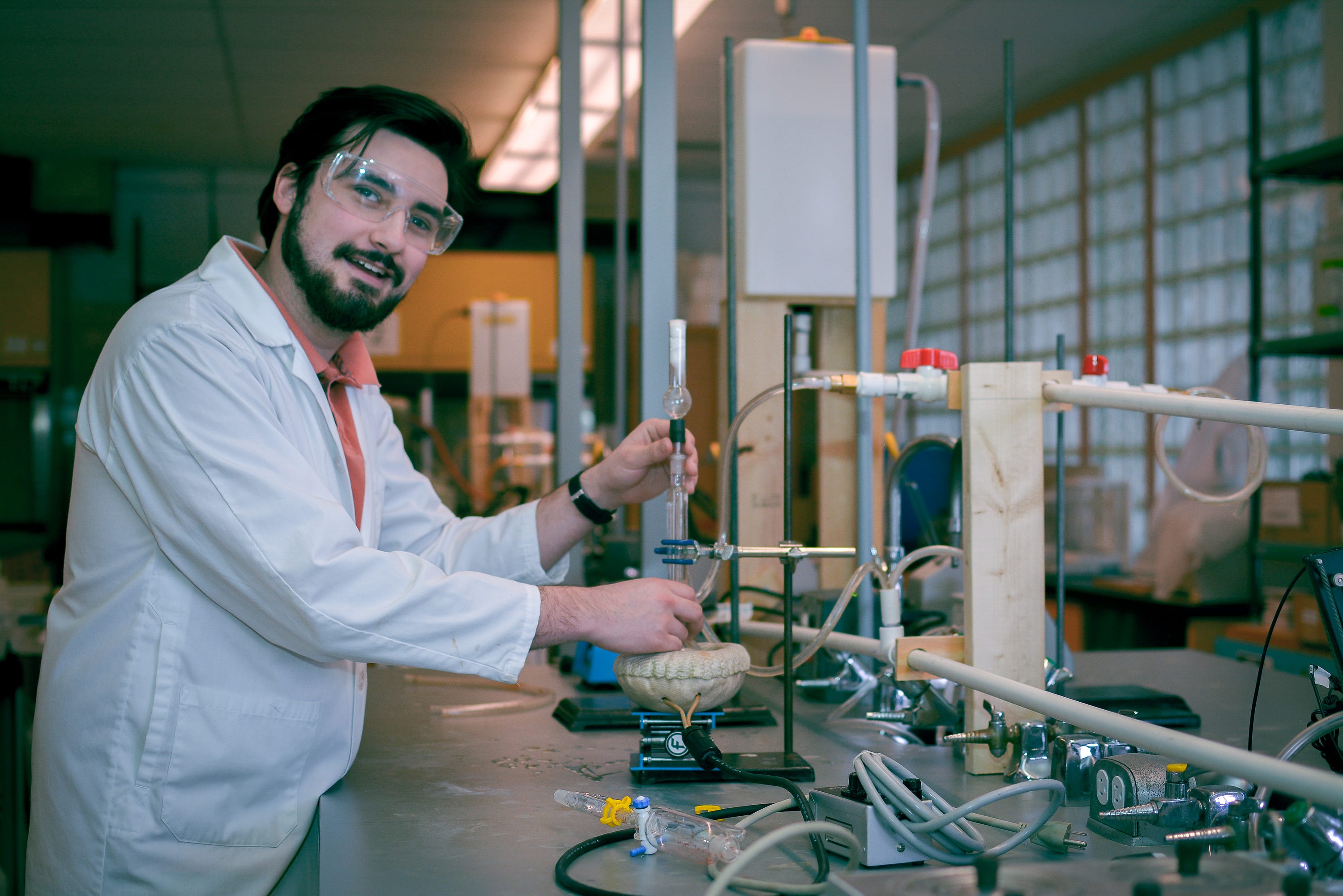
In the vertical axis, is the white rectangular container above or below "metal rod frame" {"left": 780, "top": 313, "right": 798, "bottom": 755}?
above

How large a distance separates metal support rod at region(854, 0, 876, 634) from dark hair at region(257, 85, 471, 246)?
22.0 inches

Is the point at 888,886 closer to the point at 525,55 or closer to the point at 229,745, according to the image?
the point at 229,745

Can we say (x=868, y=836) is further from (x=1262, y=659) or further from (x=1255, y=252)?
(x=1255, y=252)

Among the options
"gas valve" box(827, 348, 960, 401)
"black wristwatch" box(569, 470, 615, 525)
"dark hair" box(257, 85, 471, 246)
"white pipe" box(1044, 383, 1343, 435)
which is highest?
"dark hair" box(257, 85, 471, 246)

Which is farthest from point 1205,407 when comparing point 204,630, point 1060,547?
point 204,630

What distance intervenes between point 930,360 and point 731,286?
0.38 meters

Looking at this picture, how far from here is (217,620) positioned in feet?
3.39

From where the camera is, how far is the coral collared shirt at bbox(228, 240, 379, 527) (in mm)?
1253

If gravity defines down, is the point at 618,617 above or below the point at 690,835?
above

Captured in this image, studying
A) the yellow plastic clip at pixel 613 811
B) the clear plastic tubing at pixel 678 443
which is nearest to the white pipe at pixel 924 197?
the clear plastic tubing at pixel 678 443

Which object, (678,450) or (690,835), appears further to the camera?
(678,450)

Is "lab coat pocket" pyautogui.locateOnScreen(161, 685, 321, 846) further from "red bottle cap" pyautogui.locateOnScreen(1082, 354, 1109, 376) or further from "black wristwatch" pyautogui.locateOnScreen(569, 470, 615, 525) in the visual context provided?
"red bottle cap" pyautogui.locateOnScreen(1082, 354, 1109, 376)

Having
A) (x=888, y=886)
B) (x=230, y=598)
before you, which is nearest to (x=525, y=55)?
(x=230, y=598)

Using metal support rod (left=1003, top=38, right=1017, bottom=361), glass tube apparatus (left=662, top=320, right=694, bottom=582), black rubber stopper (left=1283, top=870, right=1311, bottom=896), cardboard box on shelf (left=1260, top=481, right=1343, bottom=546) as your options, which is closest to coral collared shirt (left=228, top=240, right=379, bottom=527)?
glass tube apparatus (left=662, top=320, right=694, bottom=582)
